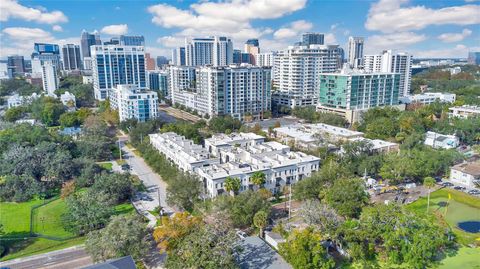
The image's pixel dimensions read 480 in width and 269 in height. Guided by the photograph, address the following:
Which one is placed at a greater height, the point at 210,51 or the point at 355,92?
the point at 210,51

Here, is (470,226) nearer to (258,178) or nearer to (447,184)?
(447,184)

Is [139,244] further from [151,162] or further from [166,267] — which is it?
Answer: [151,162]

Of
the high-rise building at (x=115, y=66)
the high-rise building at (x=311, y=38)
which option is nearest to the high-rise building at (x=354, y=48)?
the high-rise building at (x=311, y=38)

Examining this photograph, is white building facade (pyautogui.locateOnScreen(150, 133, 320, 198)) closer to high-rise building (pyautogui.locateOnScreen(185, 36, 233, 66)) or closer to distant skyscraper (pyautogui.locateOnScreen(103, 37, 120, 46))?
high-rise building (pyautogui.locateOnScreen(185, 36, 233, 66))

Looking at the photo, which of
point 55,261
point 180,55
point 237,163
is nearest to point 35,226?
point 55,261

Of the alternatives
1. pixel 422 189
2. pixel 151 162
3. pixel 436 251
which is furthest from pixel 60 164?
pixel 422 189

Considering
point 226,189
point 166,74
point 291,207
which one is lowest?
point 291,207

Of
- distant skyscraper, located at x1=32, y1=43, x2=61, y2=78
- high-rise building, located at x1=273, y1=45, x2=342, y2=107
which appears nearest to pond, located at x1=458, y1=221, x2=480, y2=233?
high-rise building, located at x1=273, y1=45, x2=342, y2=107
